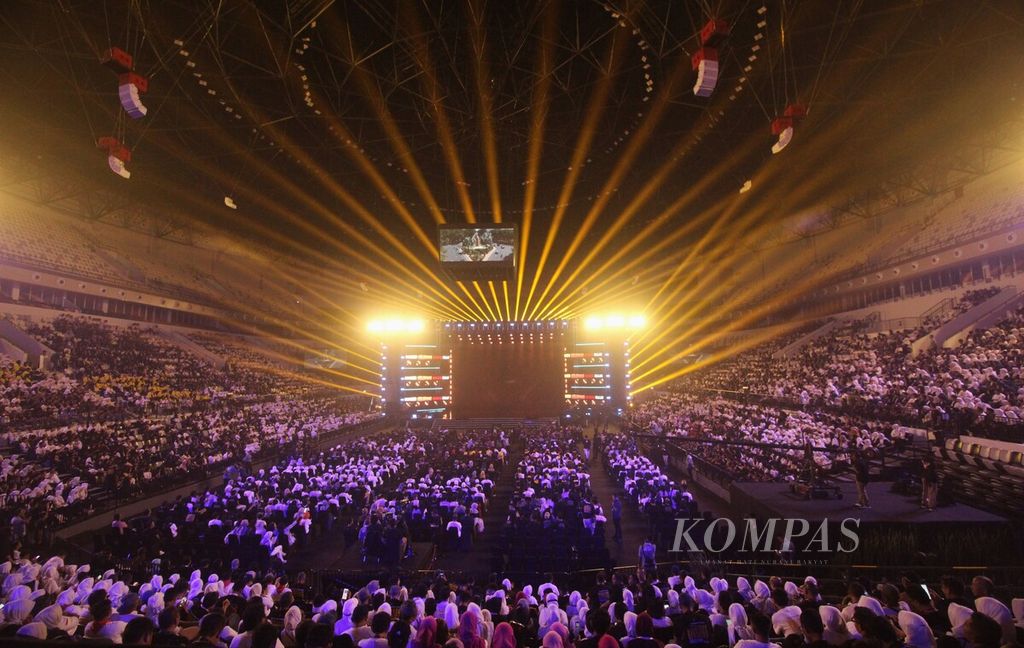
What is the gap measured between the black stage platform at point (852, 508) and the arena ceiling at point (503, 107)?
A: 10.3 metres

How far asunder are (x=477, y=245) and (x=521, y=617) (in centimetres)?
1706

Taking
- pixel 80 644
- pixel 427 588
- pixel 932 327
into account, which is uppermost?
pixel 932 327

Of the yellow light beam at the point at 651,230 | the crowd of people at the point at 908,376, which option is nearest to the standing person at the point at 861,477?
the crowd of people at the point at 908,376

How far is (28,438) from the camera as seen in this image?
690 inches

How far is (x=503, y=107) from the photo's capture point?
1766cm

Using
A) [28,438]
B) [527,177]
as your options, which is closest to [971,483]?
[527,177]

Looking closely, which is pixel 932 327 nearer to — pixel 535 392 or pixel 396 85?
pixel 535 392

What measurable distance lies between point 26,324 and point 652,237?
3279 centimetres

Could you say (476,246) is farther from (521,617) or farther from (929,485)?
(521,617)

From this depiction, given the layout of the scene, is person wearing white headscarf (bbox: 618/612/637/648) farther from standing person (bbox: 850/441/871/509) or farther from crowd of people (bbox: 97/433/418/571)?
crowd of people (bbox: 97/433/418/571)

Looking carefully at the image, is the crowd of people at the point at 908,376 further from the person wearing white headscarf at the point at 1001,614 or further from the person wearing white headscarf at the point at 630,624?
the person wearing white headscarf at the point at 630,624

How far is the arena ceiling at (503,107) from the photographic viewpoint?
13555 millimetres

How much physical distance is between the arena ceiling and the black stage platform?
33.7 feet

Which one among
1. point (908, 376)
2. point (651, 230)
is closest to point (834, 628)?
point (908, 376)
